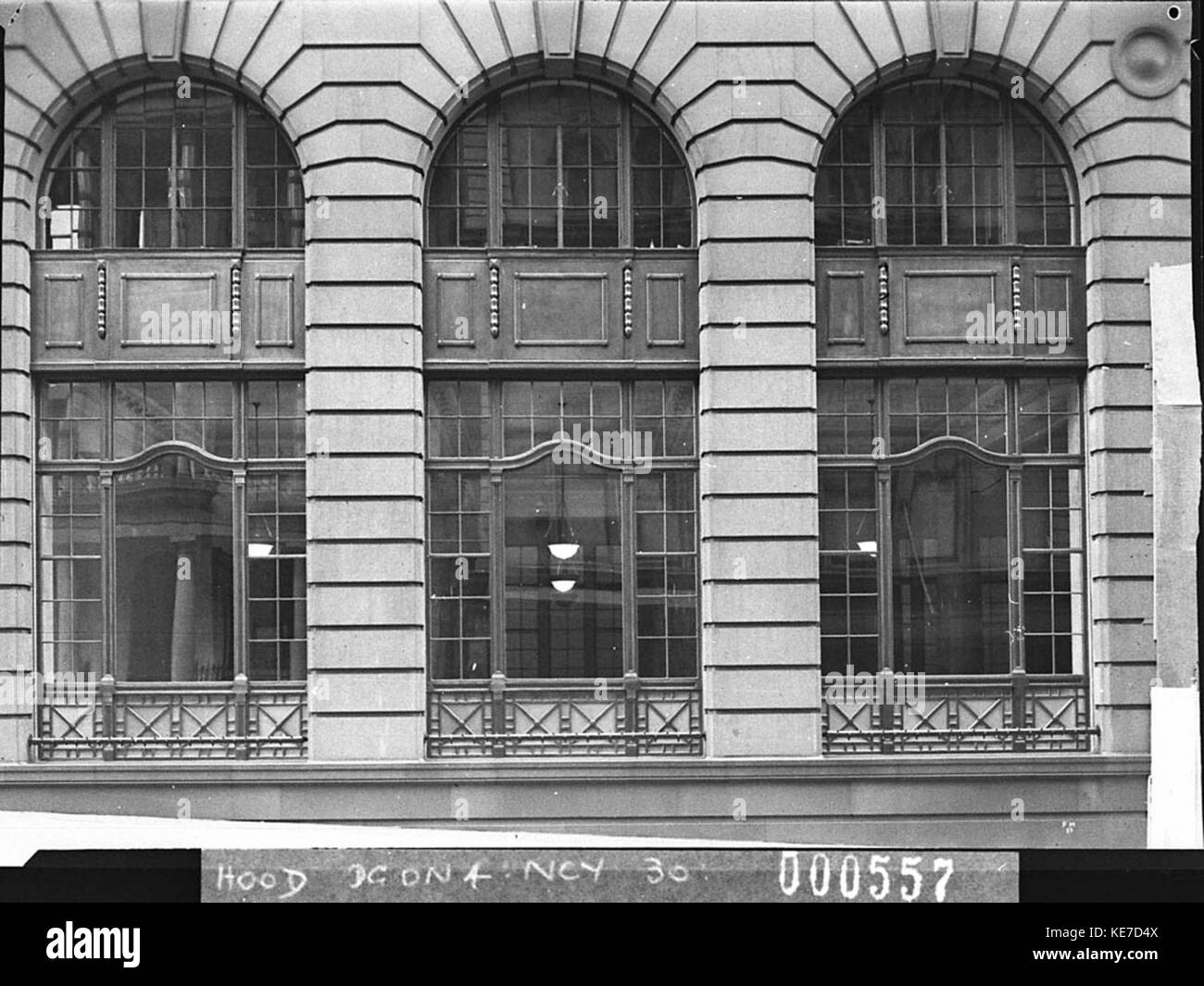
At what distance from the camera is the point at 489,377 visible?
5258 millimetres

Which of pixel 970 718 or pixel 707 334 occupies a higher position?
pixel 707 334

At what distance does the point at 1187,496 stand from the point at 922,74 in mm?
2103

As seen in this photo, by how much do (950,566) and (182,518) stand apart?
3.30 meters

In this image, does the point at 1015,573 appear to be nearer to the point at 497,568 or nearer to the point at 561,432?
the point at 561,432

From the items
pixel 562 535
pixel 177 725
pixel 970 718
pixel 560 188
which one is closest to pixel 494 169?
pixel 560 188

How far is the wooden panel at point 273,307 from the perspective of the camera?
518 cm

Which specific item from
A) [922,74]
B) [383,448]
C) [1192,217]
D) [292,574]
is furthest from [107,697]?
[1192,217]

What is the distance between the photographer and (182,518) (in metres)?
5.12

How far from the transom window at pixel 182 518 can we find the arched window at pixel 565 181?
115 centimetres

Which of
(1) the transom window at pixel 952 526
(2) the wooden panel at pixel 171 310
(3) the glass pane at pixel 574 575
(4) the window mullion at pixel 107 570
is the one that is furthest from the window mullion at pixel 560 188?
(4) the window mullion at pixel 107 570

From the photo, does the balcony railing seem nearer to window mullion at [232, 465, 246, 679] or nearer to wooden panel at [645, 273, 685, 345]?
window mullion at [232, 465, 246, 679]

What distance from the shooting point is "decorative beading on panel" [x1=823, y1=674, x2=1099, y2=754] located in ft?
16.1

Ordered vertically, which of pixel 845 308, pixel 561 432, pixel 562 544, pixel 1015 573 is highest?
pixel 845 308

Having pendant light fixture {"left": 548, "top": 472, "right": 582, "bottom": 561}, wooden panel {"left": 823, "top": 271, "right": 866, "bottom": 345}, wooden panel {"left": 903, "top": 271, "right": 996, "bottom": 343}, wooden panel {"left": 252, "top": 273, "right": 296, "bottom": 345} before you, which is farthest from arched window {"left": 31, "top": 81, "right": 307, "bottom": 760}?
wooden panel {"left": 903, "top": 271, "right": 996, "bottom": 343}
